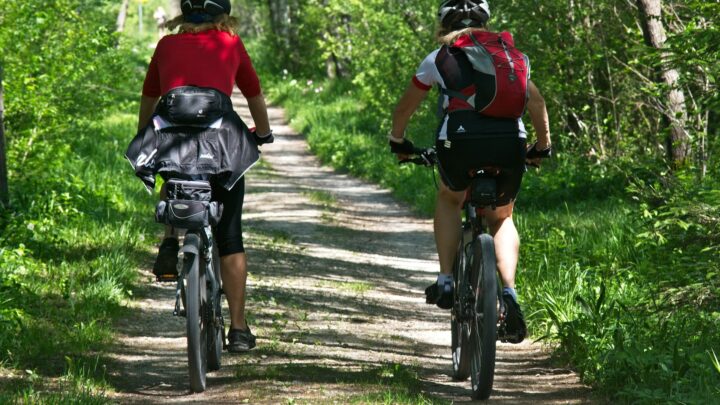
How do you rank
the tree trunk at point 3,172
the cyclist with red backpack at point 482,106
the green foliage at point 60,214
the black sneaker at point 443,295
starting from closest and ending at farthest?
the cyclist with red backpack at point 482,106, the black sneaker at point 443,295, the green foliage at point 60,214, the tree trunk at point 3,172

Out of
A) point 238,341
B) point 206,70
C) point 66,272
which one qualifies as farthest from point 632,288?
point 66,272

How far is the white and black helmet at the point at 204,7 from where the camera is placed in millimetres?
5227

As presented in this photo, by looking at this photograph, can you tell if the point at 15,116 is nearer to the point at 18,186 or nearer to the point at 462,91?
the point at 18,186

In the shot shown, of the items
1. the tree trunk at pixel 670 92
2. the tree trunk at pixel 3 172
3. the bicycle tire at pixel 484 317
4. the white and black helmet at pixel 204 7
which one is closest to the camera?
the bicycle tire at pixel 484 317

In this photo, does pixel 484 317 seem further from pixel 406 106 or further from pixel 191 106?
pixel 191 106

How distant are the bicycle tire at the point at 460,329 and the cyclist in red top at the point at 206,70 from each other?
1169 mm

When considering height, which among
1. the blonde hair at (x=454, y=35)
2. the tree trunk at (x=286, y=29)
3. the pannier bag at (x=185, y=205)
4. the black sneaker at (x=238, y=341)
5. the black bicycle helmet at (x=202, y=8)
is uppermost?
the tree trunk at (x=286, y=29)

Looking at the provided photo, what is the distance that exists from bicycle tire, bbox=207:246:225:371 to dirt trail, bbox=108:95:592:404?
0.11m

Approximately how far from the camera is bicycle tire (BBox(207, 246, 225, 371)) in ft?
17.6

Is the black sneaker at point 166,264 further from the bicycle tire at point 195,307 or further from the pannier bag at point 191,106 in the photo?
the pannier bag at point 191,106

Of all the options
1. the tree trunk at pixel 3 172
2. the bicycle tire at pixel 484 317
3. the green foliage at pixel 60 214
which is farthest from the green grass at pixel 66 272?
the bicycle tire at pixel 484 317

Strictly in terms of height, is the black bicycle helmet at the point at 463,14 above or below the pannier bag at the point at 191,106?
above

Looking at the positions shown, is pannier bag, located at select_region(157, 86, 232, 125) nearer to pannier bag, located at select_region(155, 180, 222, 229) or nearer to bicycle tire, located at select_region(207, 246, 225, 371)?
pannier bag, located at select_region(155, 180, 222, 229)

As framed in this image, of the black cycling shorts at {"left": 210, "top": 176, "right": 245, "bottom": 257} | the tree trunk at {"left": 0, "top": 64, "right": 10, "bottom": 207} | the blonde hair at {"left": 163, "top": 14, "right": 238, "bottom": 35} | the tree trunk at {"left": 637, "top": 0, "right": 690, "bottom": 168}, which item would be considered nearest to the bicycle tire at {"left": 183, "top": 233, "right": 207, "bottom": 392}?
the black cycling shorts at {"left": 210, "top": 176, "right": 245, "bottom": 257}
